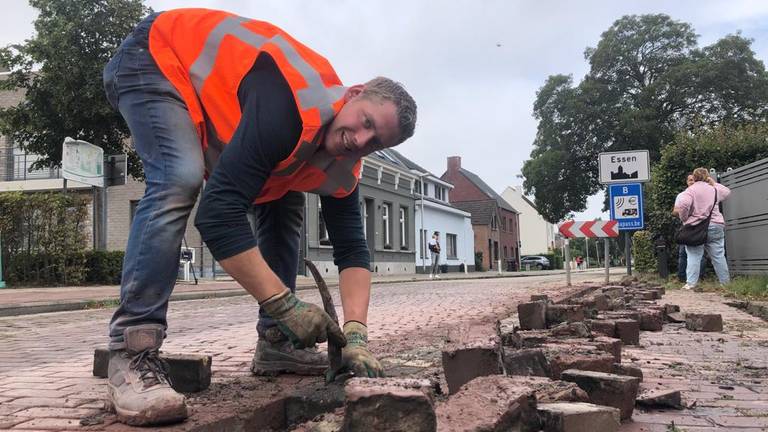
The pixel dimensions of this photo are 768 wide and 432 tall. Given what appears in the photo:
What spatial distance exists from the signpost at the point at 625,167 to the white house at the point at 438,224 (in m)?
21.2

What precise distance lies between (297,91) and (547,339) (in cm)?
215

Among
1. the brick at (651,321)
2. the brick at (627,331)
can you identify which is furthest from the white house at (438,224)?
the brick at (627,331)

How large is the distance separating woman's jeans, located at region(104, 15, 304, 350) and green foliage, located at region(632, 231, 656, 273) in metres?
14.0

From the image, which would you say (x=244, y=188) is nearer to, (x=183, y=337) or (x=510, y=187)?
(x=183, y=337)

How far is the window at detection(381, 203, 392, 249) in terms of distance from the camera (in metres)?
30.1

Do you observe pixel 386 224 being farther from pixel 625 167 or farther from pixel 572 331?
pixel 572 331

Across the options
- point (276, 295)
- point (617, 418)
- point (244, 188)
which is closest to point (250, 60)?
point (244, 188)

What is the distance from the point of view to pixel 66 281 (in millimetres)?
13891

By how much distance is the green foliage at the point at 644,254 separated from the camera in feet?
48.8

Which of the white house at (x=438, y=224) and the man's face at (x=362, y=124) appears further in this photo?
the white house at (x=438, y=224)

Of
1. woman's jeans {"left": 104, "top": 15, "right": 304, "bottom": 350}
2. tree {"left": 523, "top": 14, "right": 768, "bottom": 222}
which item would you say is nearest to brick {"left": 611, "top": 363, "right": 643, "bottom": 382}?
woman's jeans {"left": 104, "top": 15, "right": 304, "bottom": 350}

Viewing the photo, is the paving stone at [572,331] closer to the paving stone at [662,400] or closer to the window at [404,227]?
the paving stone at [662,400]

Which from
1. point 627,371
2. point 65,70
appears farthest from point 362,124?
point 65,70

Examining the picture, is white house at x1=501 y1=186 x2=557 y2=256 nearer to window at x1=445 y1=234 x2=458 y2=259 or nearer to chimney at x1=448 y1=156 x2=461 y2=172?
chimney at x1=448 y1=156 x2=461 y2=172
